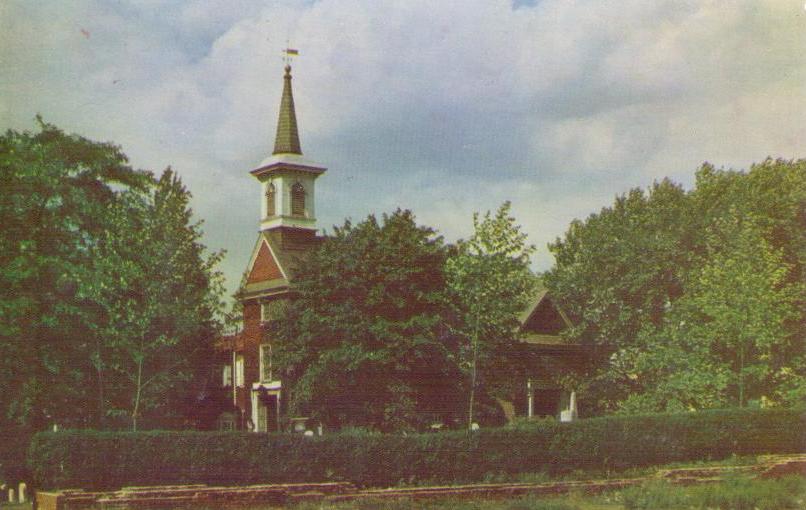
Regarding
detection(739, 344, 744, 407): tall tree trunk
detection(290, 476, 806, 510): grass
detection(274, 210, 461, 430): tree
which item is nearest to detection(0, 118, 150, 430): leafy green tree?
detection(274, 210, 461, 430): tree

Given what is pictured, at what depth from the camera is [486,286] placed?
4016cm

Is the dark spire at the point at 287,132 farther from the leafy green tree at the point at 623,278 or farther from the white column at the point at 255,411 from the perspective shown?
the leafy green tree at the point at 623,278

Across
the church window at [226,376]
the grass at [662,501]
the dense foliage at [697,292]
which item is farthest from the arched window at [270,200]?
the grass at [662,501]

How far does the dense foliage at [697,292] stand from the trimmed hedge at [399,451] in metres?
5.89

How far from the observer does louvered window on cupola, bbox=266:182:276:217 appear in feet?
189

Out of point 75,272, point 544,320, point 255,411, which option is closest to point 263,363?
point 255,411

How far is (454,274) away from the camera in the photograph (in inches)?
1592

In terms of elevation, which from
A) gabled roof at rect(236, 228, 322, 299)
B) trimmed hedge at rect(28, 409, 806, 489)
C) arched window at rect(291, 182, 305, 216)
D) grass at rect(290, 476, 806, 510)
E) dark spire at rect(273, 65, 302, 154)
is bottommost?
grass at rect(290, 476, 806, 510)

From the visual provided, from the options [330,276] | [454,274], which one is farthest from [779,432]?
[330,276]

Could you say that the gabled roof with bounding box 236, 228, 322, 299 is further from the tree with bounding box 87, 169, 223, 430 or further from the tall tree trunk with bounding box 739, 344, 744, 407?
the tall tree trunk with bounding box 739, 344, 744, 407

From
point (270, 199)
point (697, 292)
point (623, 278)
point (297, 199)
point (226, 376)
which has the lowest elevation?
point (226, 376)

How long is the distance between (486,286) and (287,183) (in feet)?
67.4

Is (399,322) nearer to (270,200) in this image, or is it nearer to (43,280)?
(43,280)

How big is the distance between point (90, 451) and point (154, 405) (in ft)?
42.2
